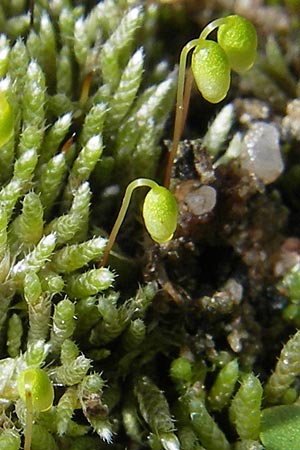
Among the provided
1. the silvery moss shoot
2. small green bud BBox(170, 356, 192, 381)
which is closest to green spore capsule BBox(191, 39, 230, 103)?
the silvery moss shoot

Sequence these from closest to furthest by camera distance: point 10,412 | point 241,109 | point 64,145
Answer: point 10,412 → point 64,145 → point 241,109

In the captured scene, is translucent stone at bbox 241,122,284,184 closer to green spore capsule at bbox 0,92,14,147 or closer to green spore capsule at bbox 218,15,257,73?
green spore capsule at bbox 218,15,257,73

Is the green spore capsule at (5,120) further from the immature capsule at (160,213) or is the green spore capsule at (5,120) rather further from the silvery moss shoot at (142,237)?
the immature capsule at (160,213)

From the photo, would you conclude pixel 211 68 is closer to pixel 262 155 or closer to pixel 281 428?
pixel 262 155

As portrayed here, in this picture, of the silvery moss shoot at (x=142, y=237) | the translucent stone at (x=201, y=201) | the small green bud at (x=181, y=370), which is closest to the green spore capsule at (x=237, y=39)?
the silvery moss shoot at (x=142, y=237)

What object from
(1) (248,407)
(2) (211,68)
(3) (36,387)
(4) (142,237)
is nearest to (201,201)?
(4) (142,237)

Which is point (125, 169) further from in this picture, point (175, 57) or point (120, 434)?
point (120, 434)

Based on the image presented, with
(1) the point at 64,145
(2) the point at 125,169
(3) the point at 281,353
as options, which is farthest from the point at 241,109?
(3) the point at 281,353
